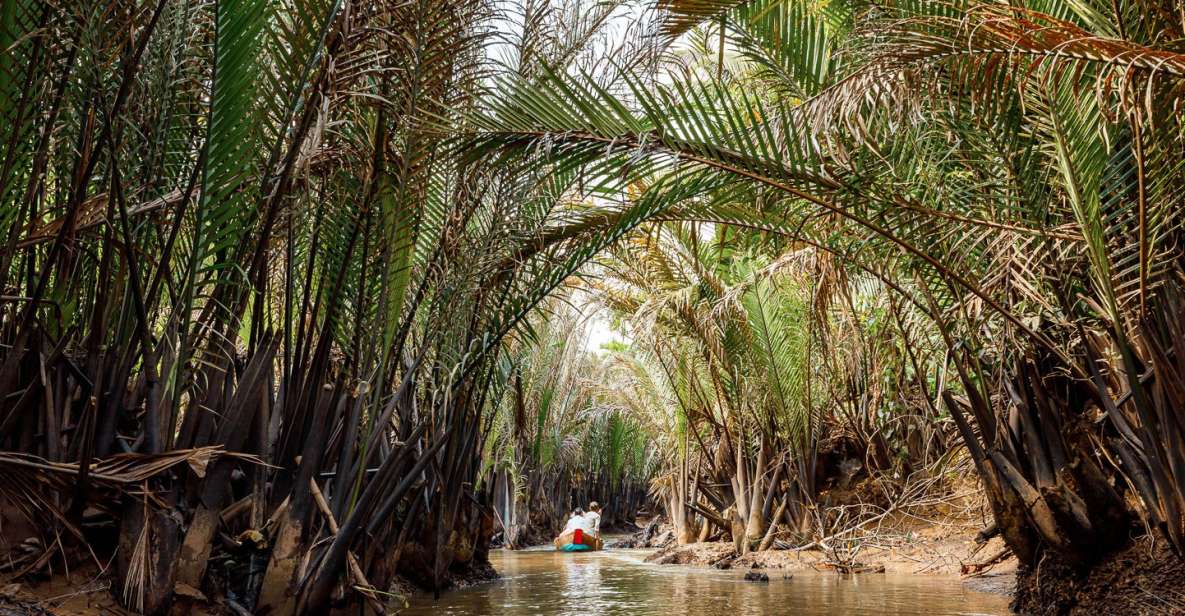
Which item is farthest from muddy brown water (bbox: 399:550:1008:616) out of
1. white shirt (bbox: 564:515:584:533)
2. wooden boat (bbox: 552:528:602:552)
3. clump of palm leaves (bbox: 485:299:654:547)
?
white shirt (bbox: 564:515:584:533)

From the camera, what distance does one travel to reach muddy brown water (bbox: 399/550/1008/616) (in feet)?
16.7

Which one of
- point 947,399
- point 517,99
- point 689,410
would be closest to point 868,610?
point 947,399

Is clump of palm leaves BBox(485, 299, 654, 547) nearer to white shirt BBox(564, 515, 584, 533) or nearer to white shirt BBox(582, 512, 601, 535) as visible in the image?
white shirt BBox(564, 515, 584, 533)

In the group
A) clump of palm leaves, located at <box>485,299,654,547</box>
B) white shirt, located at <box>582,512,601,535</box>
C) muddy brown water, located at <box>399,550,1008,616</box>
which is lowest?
muddy brown water, located at <box>399,550,1008,616</box>

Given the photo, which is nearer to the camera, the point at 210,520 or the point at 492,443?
the point at 210,520

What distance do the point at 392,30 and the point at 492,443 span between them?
10.4m

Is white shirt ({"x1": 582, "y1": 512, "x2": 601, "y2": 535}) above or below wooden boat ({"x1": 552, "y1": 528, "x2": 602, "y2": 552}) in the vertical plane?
above

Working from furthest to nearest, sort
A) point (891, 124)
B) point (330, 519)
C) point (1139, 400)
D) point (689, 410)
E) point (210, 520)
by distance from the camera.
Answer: point (689, 410)
point (891, 124)
point (330, 519)
point (1139, 400)
point (210, 520)

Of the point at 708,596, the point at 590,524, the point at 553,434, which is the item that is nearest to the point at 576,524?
the point at 590,524

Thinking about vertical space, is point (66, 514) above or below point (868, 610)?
above

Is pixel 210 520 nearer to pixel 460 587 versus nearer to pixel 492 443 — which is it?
pixel 460 587

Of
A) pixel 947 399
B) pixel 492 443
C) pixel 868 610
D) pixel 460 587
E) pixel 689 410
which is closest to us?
pixel 947 399

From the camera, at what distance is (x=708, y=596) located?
6055mm

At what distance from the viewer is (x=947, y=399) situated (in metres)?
4.39
